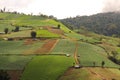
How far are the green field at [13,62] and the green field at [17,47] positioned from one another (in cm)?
1006

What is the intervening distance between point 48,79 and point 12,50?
155ft

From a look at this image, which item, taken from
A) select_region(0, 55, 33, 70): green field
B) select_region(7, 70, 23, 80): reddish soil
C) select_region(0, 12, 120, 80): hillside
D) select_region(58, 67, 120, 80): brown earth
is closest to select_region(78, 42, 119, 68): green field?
select_region(0, 12, 120, 80): hillside

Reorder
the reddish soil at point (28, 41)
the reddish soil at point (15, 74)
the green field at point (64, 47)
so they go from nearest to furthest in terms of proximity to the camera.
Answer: the reddish soil at point (15, 74) < the green field at point (64, 47) < the reddish soil at point (28, 41)

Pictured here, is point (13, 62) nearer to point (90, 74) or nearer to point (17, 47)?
point (17, 47)

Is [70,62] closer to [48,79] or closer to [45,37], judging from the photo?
[48,79]

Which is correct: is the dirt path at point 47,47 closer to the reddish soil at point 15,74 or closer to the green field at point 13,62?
the green field at point 13,62

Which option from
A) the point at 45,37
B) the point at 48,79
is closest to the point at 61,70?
the point at 48,79

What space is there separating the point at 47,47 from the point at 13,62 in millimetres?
30514

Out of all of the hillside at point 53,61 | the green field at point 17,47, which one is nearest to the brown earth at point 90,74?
the hillside at point 53,61

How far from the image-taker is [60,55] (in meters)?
144

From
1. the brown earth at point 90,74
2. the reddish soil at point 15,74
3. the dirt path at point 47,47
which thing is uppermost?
the dirt path at point 47,47

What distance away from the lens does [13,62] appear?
136m

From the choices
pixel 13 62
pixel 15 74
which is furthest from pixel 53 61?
pixel 15 74

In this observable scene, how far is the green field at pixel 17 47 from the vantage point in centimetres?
15496
